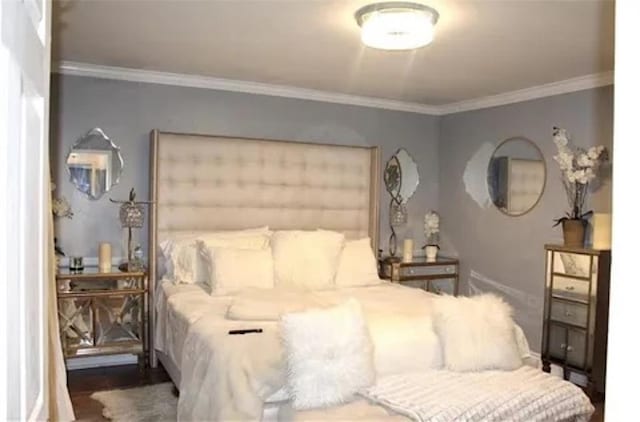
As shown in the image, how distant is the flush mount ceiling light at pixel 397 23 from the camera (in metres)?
2.77

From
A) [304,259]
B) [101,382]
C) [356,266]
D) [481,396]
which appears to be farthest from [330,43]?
[101,382]

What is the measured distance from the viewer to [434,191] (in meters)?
5.81

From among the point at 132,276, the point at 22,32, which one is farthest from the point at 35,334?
the point at 132,276

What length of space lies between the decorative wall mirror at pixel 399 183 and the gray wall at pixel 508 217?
0.36 metres

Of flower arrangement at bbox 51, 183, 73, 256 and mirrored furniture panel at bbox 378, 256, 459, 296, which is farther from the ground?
flower arrangement at bbox 51, 183, 73, 256

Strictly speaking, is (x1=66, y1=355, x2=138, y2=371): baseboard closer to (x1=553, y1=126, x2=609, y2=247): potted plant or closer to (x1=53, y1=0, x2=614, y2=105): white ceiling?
(x1=53, y1=0, x2=614, y2=105): white ceiling

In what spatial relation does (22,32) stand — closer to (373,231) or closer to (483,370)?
(483,370)

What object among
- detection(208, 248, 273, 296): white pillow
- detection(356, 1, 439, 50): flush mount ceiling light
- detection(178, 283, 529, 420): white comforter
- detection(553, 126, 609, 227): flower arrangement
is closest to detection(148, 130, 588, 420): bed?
detection(178, 283, 529, 420): white comforter

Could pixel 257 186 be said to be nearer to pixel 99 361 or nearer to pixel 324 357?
pixel 99 361

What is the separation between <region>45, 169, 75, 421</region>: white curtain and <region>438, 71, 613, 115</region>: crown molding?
394 cm

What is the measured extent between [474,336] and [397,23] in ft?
5.53

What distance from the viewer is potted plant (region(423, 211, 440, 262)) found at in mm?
5508

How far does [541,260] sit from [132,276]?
3.30 metres

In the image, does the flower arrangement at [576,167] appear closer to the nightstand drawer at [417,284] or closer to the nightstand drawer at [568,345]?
the nightstand drawer at [568,345]
